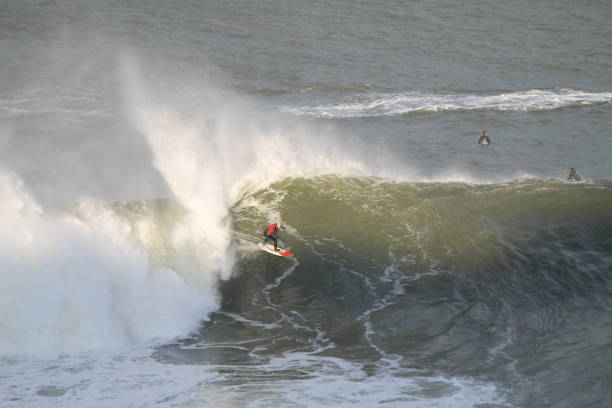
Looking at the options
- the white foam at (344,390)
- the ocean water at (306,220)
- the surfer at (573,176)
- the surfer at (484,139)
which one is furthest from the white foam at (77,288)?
the surfer at (484,139)

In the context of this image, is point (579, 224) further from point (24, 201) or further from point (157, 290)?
point (24, 201)

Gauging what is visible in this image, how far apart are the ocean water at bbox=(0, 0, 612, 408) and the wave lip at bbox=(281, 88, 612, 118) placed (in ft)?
0.51

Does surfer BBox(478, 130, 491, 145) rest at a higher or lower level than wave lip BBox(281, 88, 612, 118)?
lower

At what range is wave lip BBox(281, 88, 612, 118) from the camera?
31250mm

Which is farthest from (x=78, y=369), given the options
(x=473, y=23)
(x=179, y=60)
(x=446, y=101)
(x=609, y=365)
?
(x=473, y=23)

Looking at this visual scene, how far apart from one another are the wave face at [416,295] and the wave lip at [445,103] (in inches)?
378

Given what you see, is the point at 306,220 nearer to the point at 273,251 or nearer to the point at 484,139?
the point at 273,251

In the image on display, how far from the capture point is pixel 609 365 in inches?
482

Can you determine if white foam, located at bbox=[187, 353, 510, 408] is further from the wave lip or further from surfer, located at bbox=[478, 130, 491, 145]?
the wave lip

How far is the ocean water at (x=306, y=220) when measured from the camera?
12.6 meters

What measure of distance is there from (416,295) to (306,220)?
16.7 ft

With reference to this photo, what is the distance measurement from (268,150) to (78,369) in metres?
11.6

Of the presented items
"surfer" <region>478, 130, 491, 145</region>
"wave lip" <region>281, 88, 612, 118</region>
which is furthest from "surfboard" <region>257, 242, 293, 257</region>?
"wave lip" <region>281, 88, 612, 118</region>

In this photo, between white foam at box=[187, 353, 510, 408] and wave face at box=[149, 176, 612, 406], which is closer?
white foam at box=[187, 353, 510, 408]
